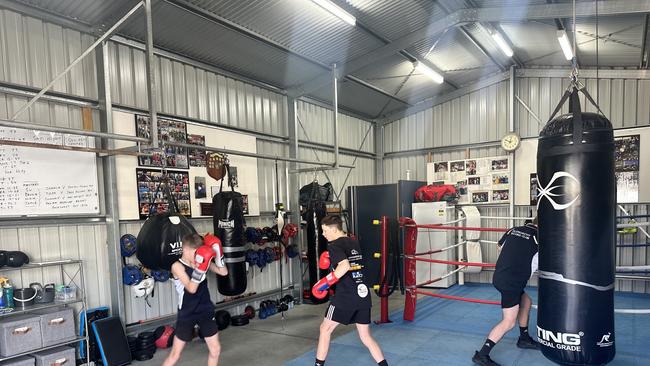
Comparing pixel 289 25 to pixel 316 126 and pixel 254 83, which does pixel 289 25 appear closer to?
pixel 254 83

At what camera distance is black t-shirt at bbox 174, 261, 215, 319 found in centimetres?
321

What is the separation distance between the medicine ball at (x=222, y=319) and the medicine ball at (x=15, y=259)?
2353 millimetres

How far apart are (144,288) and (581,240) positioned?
427 cm

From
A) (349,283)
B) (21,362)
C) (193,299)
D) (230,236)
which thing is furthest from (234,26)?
(21,362)

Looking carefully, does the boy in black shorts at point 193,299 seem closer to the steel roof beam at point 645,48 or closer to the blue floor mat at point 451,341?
the blue floor mat at point 451,341

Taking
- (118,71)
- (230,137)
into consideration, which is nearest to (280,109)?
(230,137)

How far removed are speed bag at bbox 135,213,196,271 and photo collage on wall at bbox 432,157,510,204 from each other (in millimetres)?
6152

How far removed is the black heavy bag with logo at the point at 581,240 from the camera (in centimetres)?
233

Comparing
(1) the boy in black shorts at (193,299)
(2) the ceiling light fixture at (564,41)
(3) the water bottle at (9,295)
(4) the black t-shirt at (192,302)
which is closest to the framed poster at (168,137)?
(3) the water bottle at (9,295)

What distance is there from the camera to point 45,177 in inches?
152

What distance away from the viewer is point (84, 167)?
414 cm

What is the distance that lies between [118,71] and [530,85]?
7.08 meters

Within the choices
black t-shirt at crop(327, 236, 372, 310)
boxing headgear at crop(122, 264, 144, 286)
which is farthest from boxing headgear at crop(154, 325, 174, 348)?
black t-shirt at crop(327, 236, 372, 310)

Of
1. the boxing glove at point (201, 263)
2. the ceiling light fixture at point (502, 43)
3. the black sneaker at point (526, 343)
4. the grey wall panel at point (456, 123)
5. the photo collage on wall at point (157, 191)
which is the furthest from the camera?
the grey wall panel at point (456, 123)
